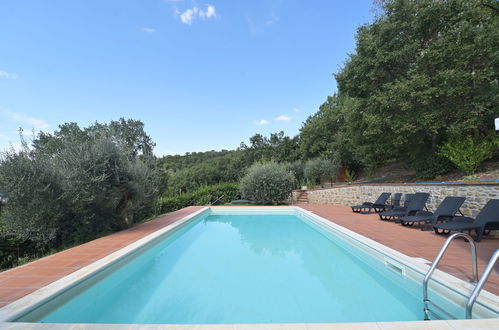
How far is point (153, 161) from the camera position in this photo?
10172 mm

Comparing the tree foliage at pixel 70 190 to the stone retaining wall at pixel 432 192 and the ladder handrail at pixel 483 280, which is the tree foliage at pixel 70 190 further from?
the stone retaining wall at pixel 432 192

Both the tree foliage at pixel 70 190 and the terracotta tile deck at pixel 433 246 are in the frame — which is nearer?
the terracotta tile deck at pixel 433 246

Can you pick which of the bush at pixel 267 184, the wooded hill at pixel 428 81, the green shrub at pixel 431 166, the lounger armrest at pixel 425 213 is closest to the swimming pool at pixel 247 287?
the lounger armrest at pixel 425 213

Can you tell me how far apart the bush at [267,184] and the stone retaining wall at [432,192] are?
2.68m

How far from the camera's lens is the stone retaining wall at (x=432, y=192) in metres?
5.89

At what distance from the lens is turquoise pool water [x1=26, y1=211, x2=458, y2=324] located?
10.1ft

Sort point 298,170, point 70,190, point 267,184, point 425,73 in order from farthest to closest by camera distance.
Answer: point 298,170, point 267,184, point 425,73, point 70,190

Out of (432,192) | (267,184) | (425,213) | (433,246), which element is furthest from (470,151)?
(267,184)

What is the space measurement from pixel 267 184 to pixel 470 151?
9514 millimetres

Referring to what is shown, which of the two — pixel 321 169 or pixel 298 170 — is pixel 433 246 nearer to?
pixel 321 169

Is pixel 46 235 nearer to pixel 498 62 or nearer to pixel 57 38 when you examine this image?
pixel 57 38

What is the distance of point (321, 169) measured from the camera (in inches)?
790

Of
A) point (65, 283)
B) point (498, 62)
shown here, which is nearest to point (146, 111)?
point (65, 283)

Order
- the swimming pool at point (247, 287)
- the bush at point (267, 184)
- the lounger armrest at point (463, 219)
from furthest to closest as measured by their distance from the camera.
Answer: the bush at point (267, 184) → the lounger armrest at point (463, 219) → the swimming pool at point (247, 287)
